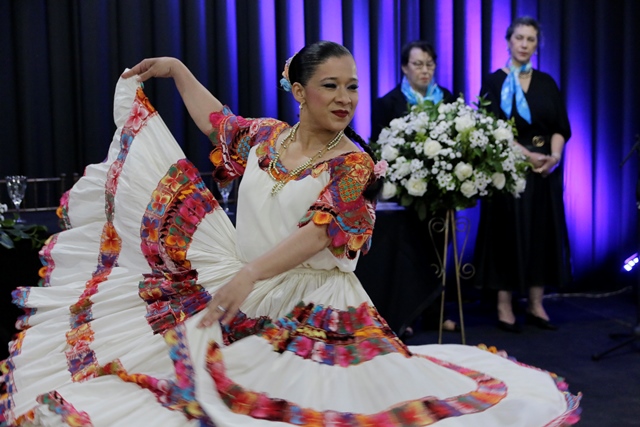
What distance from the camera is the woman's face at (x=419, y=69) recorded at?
5.18 m

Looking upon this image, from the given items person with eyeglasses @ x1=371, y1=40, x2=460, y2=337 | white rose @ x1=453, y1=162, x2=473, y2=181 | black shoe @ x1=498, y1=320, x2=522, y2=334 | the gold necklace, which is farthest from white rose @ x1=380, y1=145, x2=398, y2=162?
A: the gold necklace

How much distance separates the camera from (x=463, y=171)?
14.2 ft

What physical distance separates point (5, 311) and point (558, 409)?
2554 mm

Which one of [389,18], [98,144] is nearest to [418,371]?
[98,144]

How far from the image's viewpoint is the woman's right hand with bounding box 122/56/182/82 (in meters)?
2.98

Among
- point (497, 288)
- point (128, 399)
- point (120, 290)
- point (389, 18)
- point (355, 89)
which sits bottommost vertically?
point (497, 288)

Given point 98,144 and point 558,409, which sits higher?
point 98,144

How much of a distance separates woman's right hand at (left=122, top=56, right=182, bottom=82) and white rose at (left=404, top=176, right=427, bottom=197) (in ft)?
5.43

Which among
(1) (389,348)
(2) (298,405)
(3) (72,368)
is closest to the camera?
(2) (298,405)

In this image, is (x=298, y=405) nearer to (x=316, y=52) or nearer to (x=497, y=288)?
(x=316, y=52)

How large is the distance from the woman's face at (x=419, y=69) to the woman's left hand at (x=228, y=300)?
3.17 meters

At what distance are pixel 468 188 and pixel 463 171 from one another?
0.09m

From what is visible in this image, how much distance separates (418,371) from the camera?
2.42m

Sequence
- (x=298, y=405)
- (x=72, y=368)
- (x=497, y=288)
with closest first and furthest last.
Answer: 1. (x=298, y=405)
2. (x=72, y=368)
3. (x=497, y=288)
